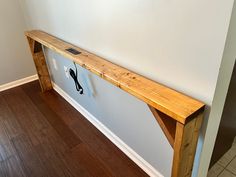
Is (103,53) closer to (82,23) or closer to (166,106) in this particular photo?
(82,23)

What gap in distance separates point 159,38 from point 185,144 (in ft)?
1.60

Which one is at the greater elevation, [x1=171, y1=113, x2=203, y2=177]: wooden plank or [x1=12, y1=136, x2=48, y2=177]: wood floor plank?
[x1=171, y1=113, x2=203, y2=177]: wooden plank

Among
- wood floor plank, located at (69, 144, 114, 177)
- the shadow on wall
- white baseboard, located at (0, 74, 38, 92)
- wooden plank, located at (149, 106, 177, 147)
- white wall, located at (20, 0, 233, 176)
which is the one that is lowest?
wood floor plank, located at (69, 144, 114, 177)

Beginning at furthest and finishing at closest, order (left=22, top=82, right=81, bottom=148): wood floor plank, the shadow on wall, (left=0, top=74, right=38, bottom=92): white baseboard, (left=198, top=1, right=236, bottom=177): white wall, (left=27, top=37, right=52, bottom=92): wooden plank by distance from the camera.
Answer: (left=0, top=74, right=38, bottom=92): white baseboard < (left=27, top=37, right=52, bottom=92): wooden plank < (left=22, top=82, right=81, bottom=148): wood floor plank < the shadow on wall < (left=198, top=1, right=236, bottom=177): white wall

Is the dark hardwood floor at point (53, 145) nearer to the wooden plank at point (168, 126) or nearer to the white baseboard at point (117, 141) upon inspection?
the white baseboard at point (117, 141)

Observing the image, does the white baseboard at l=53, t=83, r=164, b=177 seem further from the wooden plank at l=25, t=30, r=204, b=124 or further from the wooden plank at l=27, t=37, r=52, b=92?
the wooden plank at l=25, t=30, r=204, b=124

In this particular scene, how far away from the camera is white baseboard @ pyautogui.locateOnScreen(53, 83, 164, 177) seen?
1.40m

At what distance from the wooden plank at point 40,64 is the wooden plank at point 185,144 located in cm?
187

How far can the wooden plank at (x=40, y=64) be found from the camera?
2.14m

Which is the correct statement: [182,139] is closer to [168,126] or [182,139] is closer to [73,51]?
[168,126]

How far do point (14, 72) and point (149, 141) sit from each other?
2186mm

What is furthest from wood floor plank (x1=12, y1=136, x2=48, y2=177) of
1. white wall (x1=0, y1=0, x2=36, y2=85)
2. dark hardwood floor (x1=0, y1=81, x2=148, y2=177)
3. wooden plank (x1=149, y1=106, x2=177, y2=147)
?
white wall (x1=0, y1=0, x2=36, y2=85)

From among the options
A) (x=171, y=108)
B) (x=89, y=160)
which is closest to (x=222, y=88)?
(x=171, y=108)

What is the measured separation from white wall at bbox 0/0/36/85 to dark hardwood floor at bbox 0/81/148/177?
52 cm
